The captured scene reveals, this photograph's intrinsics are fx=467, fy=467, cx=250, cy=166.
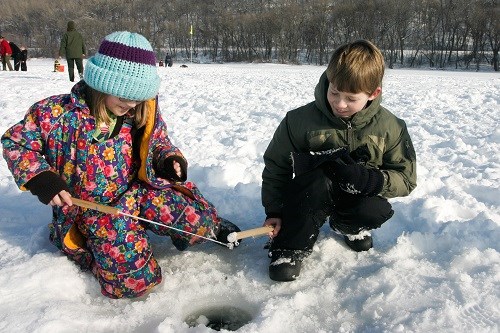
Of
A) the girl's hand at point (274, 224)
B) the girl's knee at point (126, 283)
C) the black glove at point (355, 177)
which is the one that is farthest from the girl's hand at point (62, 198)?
the black glove at point (355, 177)

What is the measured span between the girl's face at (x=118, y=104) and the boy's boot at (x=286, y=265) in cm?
97

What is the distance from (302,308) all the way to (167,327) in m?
0.56

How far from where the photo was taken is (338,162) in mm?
2051

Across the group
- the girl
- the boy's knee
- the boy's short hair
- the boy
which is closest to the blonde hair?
the girl

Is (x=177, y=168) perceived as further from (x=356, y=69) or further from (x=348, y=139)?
(x=356, y=69)

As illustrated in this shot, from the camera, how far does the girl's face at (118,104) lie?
208cm

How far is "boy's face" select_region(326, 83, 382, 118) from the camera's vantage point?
2037mm

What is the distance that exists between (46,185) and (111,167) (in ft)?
Answer: 1.12

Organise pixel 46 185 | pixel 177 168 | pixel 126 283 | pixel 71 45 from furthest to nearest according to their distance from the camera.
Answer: pixel 71 45
pixel 177 168
pixel 126 283
pixel 46 185

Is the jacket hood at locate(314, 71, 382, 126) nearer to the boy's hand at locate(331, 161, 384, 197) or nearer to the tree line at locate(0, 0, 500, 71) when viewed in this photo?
the boy's hand at locate(331, 161, 384, 197)

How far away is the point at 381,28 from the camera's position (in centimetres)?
4178

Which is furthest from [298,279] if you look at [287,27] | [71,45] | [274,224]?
[287,27]

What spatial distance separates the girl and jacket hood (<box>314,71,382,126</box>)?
0.73 meters

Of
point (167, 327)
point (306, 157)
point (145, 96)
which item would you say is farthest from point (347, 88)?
point (167, 327)
